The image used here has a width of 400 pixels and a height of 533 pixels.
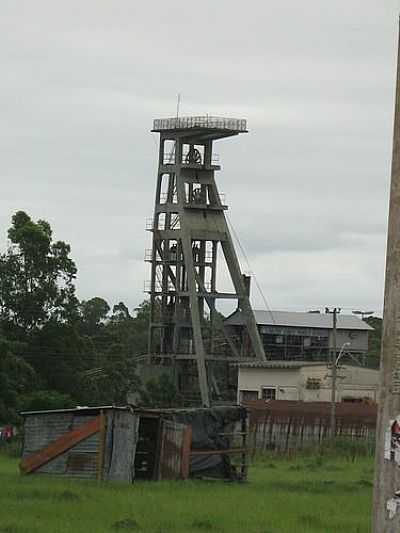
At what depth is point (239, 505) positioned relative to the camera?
26156 mm

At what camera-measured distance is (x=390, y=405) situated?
29.4 ft

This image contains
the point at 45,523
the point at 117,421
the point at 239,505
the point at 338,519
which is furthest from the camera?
the point at 117,421

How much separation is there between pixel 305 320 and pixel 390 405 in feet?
313

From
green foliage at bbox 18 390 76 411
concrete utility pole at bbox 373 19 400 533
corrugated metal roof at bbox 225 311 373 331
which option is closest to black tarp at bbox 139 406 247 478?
concrete utility pole at bbox 373 19 400 533

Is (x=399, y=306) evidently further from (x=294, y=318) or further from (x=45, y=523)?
(x=294, y=318)

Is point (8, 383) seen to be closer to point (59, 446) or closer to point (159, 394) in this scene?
point (159, 394)

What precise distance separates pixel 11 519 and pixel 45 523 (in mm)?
844

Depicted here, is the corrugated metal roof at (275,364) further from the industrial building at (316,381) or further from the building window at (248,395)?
the building window at (248,395)

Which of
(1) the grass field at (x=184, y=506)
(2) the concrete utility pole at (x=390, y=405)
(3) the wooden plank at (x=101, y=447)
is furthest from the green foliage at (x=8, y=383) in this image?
(2) the concrete utility pole at (x=390, y=405)

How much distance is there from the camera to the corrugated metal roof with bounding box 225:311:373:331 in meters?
103

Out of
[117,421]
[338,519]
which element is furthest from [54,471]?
[338,519]

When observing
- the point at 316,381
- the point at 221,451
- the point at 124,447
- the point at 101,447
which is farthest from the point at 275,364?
the point at 124,447

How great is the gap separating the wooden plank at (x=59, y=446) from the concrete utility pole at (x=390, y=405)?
923 inches

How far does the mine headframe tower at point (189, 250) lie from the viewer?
8850 cm
